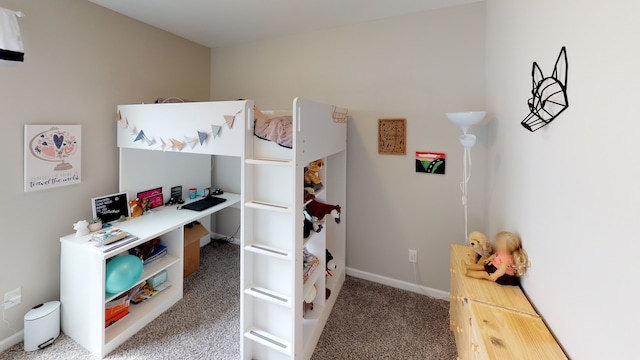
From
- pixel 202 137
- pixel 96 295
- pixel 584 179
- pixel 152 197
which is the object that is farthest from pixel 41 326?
pixel 584 179

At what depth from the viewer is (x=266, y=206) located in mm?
1532

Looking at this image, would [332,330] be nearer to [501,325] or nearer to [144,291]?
[501,325]

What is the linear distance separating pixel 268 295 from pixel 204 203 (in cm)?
151

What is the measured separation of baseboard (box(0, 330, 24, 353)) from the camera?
5.81ft

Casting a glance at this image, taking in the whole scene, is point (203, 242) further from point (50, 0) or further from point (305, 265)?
point (50, 0)

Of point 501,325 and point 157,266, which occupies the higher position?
point 501,325

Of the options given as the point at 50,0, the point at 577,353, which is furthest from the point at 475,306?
the point at 50,0

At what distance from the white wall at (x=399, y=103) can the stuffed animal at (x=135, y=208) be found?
167 centimetres

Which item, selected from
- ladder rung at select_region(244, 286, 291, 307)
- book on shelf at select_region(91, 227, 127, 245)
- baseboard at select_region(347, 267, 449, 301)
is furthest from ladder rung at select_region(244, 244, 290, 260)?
baseboard at select_region(347, 267, 449, 301)

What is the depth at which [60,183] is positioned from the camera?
198 centimetres

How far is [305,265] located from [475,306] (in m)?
1.07

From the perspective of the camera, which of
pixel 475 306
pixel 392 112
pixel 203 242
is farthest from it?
pixel 203 242

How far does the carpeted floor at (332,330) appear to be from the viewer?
178 centimetres

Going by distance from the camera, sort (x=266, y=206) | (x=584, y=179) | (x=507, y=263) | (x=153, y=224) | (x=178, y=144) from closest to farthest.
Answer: (x=584, y=179), (x=507, y=263), (x=266, y=206), (x=178, y=144), (x=153, y=224)
